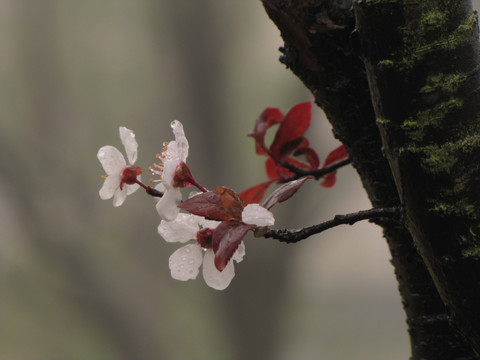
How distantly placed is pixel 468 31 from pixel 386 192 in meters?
0.10

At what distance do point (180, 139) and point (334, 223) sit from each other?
8cm

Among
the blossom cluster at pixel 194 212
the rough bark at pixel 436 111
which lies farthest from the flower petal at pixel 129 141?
the rough bark at pixel 436 111

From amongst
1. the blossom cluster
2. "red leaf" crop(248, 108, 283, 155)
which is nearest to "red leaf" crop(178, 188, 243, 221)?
the blossom cluster

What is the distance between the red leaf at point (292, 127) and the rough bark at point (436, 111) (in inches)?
6.9

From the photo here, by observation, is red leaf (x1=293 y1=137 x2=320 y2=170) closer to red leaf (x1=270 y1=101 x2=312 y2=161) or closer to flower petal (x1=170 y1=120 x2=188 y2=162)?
red leaf (x1=270 y1=101 x2=312 y2=161)

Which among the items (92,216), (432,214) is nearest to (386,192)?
(432,214)

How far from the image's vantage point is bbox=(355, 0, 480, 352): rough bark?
0.20 meters

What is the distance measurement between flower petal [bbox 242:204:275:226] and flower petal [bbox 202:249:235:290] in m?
0.03

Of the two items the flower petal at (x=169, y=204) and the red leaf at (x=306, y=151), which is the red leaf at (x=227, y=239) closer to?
the flower petal at (x=169, y=204)

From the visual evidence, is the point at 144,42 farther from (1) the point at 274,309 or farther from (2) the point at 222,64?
(1) the point at 274,309

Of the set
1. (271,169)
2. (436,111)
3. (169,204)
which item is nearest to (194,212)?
(169,204)

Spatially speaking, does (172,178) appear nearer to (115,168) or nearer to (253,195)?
(115,168)

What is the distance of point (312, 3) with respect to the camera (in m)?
0.24

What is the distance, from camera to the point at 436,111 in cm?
20
